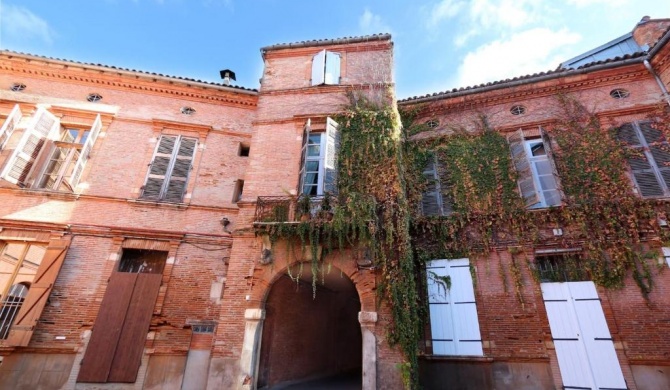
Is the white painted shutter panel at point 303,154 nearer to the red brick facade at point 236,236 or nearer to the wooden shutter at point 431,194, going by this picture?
the red brick facade at point 236,236

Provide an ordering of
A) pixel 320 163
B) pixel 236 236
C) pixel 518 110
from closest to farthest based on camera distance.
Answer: pixel 236 236 → pixel 320 163 → pixel 518 110

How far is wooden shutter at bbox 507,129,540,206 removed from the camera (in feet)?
26.6

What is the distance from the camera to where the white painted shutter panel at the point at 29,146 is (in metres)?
8.48

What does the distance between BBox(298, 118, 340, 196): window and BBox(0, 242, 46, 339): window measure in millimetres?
6984

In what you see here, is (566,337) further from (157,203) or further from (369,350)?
(157,203)

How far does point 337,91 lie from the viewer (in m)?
9.67

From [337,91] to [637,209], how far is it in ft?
Answer: 25.8

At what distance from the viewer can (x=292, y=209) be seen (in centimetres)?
782

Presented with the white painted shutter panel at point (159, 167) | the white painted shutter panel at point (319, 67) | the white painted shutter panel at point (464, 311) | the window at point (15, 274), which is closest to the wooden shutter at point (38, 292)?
the window at point (15, 274)

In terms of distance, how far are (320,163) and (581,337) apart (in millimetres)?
6864

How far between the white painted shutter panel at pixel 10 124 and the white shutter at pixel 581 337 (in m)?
14.1

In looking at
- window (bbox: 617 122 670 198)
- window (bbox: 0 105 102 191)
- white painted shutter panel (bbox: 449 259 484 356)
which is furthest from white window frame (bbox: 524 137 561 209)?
window (bbox: 0 105 102 191)

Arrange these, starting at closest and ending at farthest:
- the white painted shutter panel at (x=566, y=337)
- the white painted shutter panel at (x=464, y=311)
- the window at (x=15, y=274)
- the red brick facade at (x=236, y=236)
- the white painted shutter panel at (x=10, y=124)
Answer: the white painted shutter panel at (x=566, y=337)
the red brick facade at (x=236, y=236)
the white painted shutter panel at (x=464, y=311)
the window at (x=15, y=274)
the white painted shutter panel at (x=10, y=124)

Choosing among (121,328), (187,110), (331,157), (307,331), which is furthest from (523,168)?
(121,328)
